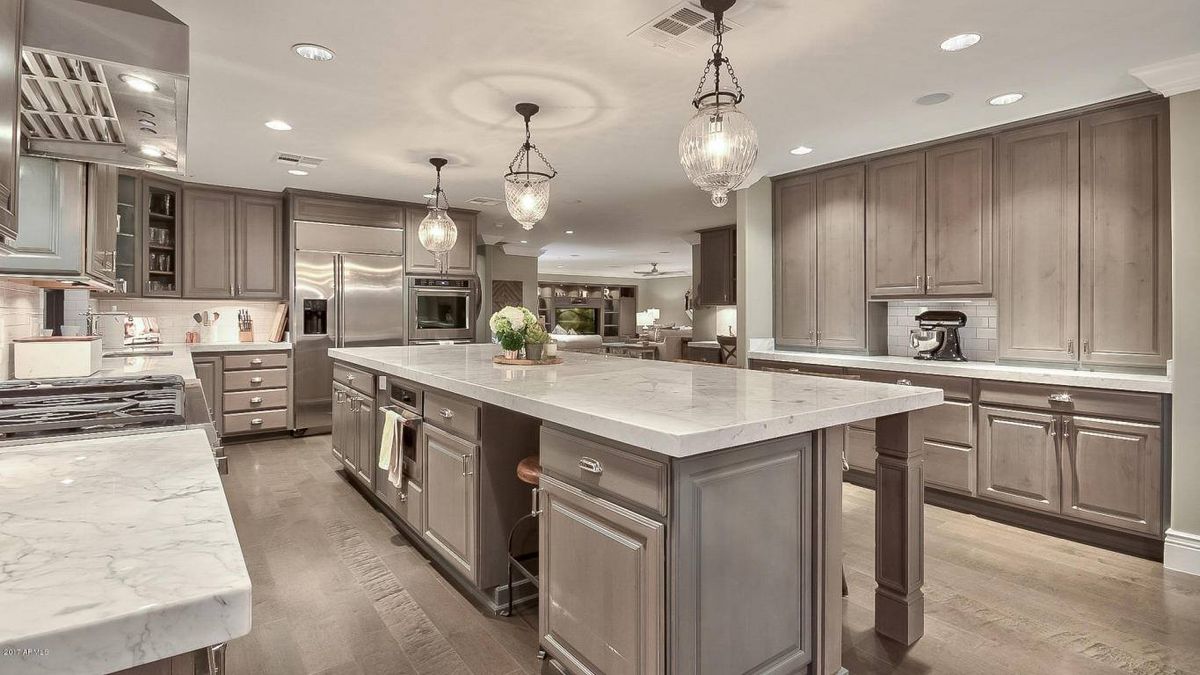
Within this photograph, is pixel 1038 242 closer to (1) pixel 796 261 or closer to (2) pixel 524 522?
(1) pixel 796 261

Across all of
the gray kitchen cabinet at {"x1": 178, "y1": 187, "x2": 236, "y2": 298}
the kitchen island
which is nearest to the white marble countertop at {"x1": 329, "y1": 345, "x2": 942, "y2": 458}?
the kitchen island

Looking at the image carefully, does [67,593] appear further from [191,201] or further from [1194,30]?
[191,201]

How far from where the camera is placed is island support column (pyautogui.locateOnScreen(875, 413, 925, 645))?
2.05 meters

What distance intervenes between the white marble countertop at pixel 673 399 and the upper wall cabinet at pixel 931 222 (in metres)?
2.17

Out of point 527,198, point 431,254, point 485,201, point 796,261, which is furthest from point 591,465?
point 431,254

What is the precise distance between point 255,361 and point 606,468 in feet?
16.6

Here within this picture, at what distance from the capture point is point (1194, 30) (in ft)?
8.16

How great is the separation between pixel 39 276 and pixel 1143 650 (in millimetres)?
4001

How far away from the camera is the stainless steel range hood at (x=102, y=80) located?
1169mm

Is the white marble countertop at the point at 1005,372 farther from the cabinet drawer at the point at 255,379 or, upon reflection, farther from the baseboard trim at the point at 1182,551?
the cabinet drawer at the point at 255,379

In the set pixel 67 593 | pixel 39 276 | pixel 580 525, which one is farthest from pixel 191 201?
pixel 67 593

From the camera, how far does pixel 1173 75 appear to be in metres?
2.80

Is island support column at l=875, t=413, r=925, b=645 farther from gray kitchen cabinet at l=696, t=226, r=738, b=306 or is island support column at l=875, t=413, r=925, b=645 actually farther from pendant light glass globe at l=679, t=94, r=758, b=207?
gray kitchen cabinet at l=696, t=226, r=738, b=306

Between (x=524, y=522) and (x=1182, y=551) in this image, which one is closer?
(x=524, y=522)
